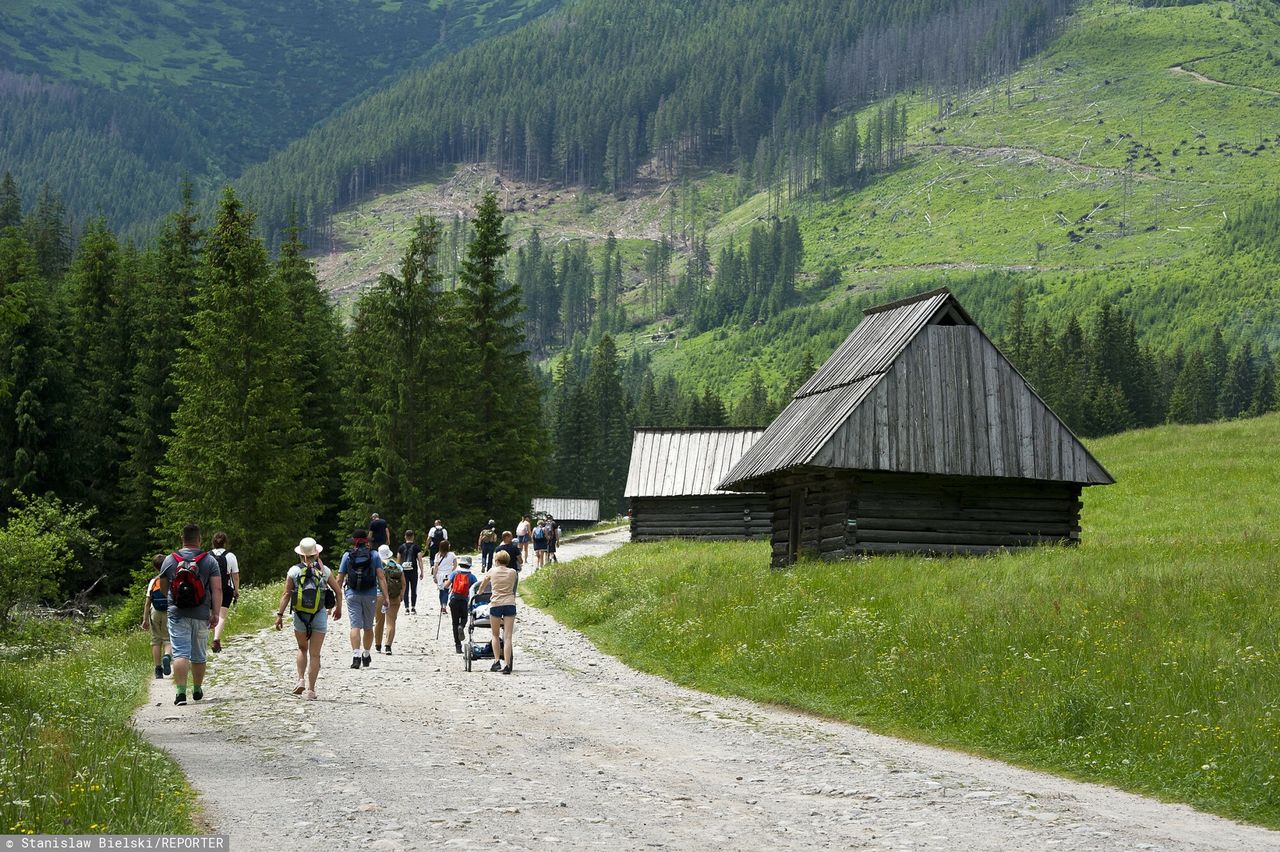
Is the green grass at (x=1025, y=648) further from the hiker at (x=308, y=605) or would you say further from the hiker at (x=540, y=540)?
the hiker at (x=540, y=540)

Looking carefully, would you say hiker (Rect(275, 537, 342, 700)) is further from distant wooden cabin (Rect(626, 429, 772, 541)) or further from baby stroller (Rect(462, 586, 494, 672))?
distant wooden cabin (Rect(626, 429, 772, 541))

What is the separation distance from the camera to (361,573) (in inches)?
Answer: 822

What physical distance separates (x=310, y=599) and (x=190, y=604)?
179 cm

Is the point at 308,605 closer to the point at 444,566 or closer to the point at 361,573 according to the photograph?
the point at 361,573

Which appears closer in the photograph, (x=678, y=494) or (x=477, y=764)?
(x=477, y=764)

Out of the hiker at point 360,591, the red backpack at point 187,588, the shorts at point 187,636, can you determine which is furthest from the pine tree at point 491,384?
the red backpack at point 187,588

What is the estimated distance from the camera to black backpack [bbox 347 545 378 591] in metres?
20.8

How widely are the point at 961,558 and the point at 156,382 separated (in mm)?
36188

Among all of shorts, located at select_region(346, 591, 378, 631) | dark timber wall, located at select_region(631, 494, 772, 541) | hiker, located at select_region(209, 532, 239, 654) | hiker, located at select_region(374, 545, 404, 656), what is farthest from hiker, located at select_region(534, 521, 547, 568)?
hiker, located at select_region(209, 532, 239, 654)

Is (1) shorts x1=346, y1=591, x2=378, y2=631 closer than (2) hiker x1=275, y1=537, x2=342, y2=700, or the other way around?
(2) hiker x1=275, y1=537, x2=342, y2=700

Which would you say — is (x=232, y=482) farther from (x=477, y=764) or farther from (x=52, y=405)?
(x=477, y=764)

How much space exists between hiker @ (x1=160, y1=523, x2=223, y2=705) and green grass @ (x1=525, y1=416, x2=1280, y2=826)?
6.92 metres

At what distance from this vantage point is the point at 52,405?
164 ft

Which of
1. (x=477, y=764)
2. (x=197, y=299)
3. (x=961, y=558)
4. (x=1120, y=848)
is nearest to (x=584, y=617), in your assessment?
(x=961, y=558)
